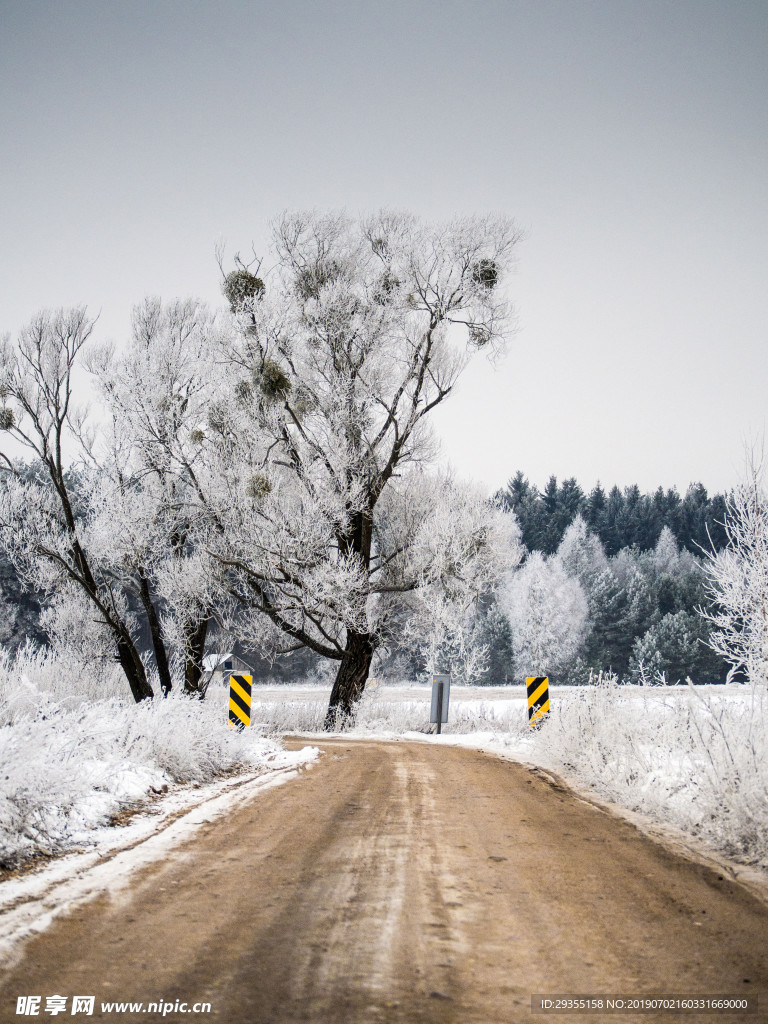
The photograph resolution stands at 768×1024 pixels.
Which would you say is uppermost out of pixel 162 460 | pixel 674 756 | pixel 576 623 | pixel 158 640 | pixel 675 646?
pixel 162 460

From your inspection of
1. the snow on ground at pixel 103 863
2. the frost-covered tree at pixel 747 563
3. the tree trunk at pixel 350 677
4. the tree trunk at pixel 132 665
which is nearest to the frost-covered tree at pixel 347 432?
the tree trunk at pixel 350 677

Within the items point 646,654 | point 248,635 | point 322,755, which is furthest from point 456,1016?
point 646,654

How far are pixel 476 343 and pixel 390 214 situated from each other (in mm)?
4297

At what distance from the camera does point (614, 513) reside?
8094 centimetres

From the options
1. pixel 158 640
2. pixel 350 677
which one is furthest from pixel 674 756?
pixel 158 640

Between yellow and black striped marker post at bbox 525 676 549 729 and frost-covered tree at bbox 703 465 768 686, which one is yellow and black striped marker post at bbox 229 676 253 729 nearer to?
yellow and black striped marker post at bbox 525 676 549 729

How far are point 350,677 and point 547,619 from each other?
36684 millimetres

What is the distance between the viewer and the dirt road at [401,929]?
2438 millimetres

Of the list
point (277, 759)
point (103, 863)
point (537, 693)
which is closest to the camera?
point (103, 863)

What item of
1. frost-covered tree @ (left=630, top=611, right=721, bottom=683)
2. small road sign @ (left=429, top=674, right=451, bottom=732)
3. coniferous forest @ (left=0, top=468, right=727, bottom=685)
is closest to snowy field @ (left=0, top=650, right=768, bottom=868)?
small road sign @ (left=429, top=674, right=451, bottom=732)

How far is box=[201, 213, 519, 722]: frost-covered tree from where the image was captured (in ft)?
57.7

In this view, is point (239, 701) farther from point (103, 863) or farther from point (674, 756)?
point (103, 863)

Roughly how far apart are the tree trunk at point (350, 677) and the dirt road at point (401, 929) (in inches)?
552

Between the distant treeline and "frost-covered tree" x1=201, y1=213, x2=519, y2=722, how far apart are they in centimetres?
5457
